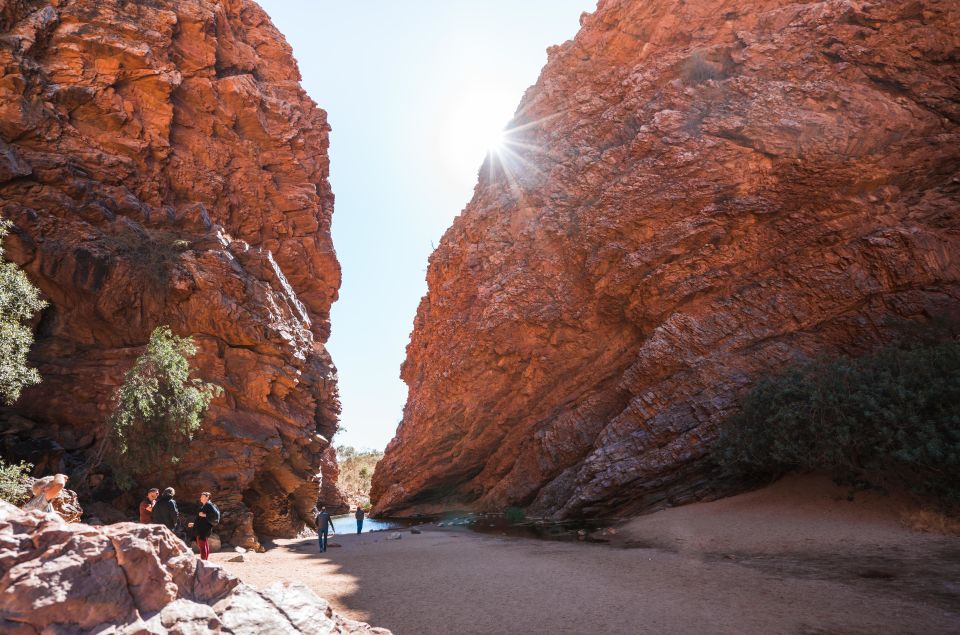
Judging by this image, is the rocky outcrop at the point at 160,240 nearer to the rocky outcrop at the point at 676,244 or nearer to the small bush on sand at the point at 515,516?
the small bush on sand at the point at 515,516

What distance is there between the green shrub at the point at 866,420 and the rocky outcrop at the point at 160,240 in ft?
73.7

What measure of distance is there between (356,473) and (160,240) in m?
59.4

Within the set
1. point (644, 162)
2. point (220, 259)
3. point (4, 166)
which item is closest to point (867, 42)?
point (644, 162)

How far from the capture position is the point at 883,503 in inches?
611

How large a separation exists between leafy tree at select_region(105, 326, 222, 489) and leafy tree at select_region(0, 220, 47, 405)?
316 centimetres

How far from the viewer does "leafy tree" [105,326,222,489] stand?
62.2 ft

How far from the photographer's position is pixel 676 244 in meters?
28.9

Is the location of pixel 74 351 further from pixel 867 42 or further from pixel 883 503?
pixel 867 42

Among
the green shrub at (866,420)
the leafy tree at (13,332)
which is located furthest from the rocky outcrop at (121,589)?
the green shrub at (866,420)

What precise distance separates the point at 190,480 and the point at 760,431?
25.0 m

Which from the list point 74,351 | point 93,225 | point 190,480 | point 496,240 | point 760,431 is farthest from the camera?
point 496,240

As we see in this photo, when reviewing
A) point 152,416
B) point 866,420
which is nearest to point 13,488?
point 152,416

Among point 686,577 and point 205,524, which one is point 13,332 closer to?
point 205,524

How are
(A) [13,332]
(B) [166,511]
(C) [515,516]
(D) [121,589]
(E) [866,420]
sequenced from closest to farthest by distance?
(D) [121,589] → (B) [166,511] → (A) [13,332] → (E) [866,420] → (C) [515,516]
